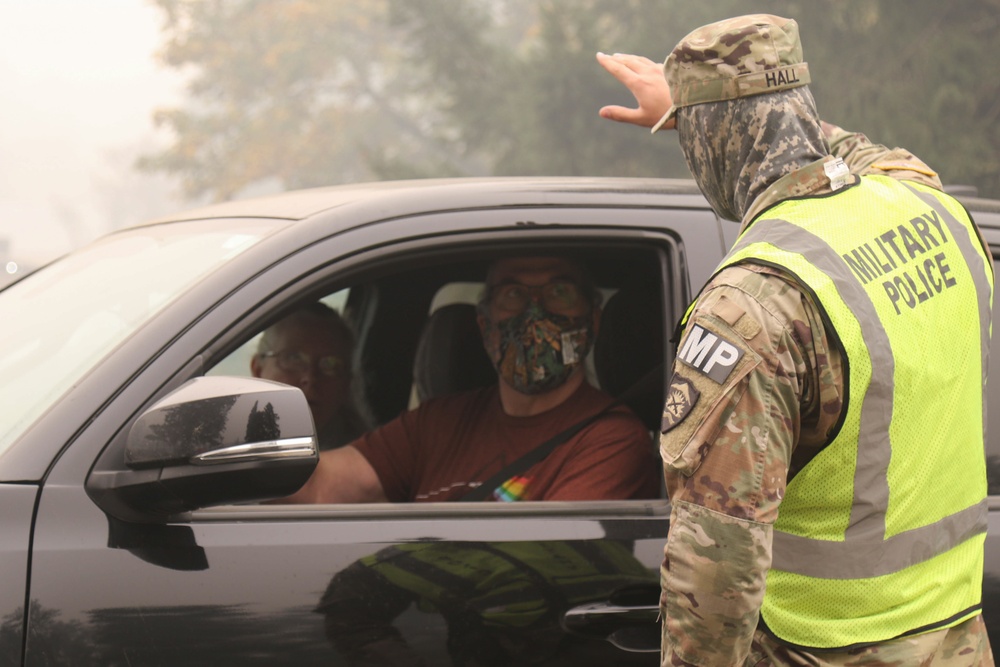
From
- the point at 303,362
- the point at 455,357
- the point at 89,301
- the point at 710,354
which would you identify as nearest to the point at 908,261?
the point at 710,354

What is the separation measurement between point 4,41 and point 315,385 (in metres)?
100

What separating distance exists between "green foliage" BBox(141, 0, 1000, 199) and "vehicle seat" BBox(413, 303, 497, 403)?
1234 cm

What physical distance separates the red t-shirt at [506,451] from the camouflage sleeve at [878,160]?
0.68m

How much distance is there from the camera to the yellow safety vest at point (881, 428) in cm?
160

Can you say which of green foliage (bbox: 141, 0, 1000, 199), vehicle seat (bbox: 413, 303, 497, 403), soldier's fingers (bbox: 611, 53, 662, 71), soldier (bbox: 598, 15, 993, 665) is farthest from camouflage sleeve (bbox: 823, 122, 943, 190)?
green foliage (bbox: 141, 0, 1000, 199)

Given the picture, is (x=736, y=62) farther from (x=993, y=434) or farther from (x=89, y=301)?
(x=89, y=301)

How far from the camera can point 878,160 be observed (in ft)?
7.18

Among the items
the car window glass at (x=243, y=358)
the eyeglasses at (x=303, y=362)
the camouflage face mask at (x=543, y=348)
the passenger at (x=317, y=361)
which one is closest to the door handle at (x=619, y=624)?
the camouflage face mask at (x=543, y=348)

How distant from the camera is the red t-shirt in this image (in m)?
2.43

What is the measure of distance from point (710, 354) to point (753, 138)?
358mm

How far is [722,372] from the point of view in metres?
1.54

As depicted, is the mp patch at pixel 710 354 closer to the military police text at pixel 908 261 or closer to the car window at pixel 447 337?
the military police text at pixel 908 261

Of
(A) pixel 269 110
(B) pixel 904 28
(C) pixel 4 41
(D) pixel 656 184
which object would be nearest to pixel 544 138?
(B) pixel 904 28

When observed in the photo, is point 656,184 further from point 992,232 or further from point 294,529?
point 294,529
